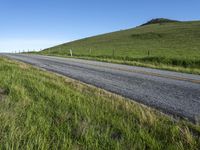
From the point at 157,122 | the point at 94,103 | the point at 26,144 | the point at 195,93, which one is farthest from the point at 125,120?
the point at 195,93

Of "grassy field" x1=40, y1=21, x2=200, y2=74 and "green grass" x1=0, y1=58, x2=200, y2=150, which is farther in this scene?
"grassy field" x1=40, y1=21, x2=200, y2=74

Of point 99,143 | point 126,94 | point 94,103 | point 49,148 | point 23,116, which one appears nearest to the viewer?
point 49,148

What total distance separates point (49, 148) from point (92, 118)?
1.37 meters

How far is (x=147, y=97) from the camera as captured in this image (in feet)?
23.2

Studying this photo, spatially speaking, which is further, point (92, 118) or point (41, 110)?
point (41, 110)

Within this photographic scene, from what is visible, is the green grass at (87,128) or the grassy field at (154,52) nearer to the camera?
the green grass at (87,128)

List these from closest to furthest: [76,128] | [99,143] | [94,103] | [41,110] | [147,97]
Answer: [99,143] < [76,128] < [41,110] < [94,103] < [147,97]

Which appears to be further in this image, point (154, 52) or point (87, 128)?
point (154, 52)

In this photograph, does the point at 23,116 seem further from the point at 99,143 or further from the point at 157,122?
the point at 157,122

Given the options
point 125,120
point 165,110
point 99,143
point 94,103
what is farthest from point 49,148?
point 165,110

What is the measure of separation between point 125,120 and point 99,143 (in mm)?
1117

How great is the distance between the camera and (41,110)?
191 inches

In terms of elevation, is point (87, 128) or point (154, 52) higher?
point (87, 128)

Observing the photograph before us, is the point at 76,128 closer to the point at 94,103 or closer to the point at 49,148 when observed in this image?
the point at 49,148
